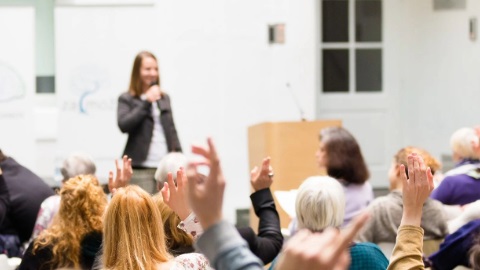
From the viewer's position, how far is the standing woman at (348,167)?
572 cm

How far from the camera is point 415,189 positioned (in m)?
2.84

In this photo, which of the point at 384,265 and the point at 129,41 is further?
the point at 129,41

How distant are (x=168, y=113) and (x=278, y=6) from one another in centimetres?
339

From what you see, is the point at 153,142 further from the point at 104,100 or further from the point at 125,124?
the point at 104,100

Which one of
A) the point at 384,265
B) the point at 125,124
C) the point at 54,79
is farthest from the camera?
the point at 54,79

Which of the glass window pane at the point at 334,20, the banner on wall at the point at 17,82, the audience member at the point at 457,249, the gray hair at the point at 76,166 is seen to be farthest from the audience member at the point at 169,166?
the glass window pane at the point at 334,20

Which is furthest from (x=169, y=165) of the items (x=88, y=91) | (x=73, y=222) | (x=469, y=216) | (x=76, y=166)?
(x=88, y=91)

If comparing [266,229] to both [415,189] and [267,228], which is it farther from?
[415,189]

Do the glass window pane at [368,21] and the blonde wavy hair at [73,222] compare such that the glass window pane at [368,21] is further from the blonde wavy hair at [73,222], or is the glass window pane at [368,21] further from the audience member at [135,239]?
the audience member at [135,239]

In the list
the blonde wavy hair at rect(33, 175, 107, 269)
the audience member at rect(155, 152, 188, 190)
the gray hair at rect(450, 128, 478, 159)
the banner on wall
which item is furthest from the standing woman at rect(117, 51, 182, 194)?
the banner on wall

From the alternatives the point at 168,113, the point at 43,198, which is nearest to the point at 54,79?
the point at 168,113

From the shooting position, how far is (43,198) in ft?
19.6

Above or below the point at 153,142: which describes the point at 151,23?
above

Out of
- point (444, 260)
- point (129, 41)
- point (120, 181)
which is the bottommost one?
point (444, 260)
